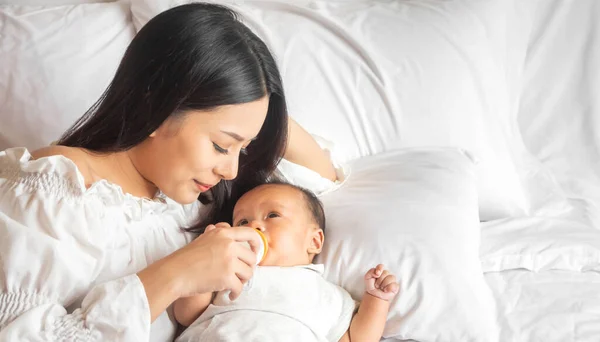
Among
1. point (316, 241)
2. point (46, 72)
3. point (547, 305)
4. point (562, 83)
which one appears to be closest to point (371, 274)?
point (316, 241)

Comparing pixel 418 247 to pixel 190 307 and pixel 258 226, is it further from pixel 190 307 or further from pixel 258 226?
pixel 190 307

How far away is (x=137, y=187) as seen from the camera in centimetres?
126

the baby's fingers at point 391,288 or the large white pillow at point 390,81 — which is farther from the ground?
the large white pillow at point 390,81

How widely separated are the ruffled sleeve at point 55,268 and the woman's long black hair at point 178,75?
0.43 feet

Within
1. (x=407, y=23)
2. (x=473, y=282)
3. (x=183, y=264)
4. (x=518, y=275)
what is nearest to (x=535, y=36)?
(x=407, y=23)

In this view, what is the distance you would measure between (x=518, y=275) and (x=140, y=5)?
1074 mm

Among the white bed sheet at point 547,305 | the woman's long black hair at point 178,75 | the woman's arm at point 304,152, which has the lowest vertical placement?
the white bed sheet at point 547,305

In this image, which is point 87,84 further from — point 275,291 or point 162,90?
point 275,291

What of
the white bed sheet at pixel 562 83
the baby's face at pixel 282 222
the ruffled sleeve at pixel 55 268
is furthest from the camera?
the white bed sheet at pixel 562 83

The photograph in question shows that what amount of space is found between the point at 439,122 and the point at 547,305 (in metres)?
0.52

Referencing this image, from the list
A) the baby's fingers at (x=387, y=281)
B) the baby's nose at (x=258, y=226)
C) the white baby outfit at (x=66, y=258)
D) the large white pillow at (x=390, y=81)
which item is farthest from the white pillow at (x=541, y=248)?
the white baby outfit at (x=66, y=258)

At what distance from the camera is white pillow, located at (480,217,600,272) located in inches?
59.0

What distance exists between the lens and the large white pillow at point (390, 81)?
164cm

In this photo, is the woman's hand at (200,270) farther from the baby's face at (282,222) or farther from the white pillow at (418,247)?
the white pillow at (418,247)
